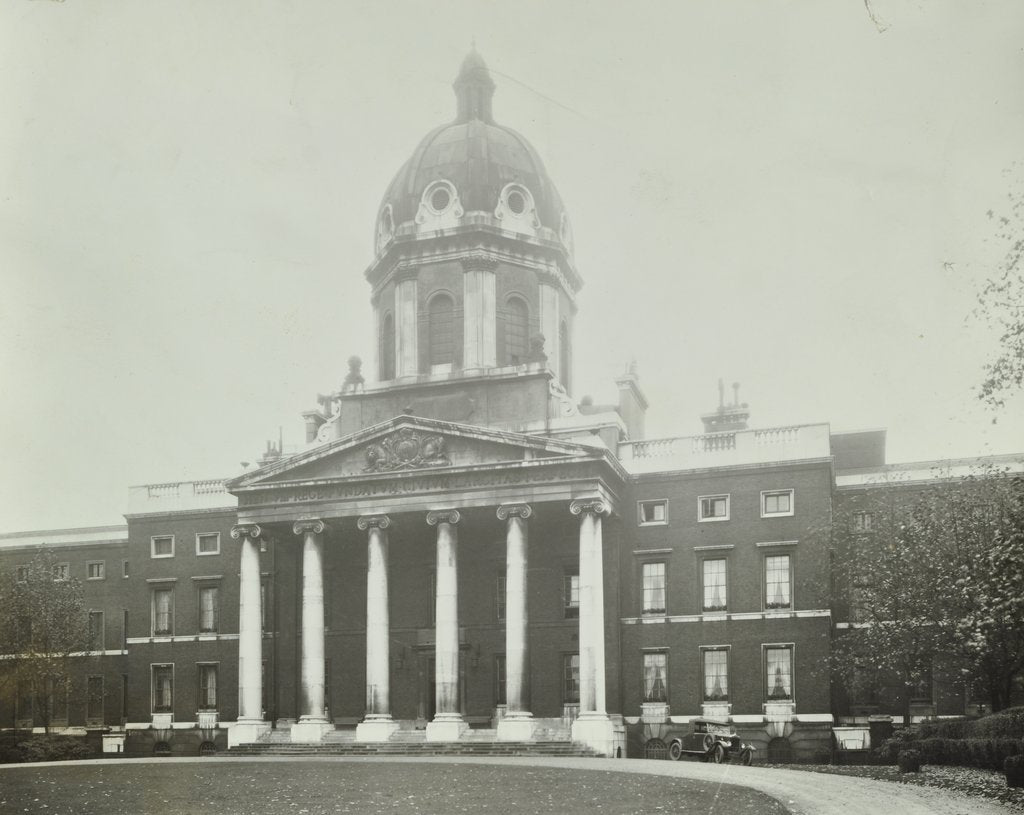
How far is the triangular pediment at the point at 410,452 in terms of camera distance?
47.4 m

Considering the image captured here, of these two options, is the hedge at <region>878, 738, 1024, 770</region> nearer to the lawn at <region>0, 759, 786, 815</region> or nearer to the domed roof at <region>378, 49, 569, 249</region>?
the lawn at <region>0, 759, 786, 815</region>

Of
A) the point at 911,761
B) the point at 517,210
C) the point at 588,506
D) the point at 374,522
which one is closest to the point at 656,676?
the point at 588,506

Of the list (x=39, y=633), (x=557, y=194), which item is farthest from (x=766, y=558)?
(x=39, y=633)

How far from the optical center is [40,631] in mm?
56906

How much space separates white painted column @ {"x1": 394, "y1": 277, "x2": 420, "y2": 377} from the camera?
55188mm

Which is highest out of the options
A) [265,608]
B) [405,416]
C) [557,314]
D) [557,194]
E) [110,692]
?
[557,194]

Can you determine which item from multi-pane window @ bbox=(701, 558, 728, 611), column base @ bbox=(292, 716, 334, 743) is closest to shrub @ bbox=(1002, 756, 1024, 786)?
multi-pane window @ bbox=(701, 558, 728, 611)

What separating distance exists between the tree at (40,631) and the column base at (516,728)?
23.1 meters

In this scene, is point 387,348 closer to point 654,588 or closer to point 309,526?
point 309,526

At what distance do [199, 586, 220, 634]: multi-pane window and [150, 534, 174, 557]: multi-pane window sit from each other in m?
2.53

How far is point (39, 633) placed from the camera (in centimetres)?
5688

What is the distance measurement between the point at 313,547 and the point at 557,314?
15.5 metres

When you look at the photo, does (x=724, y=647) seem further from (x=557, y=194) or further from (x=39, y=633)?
(x=39, y=633)

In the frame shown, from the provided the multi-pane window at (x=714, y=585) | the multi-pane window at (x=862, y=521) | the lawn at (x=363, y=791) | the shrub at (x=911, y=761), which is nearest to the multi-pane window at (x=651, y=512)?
the multi-pane window at (x=714, y=585)
